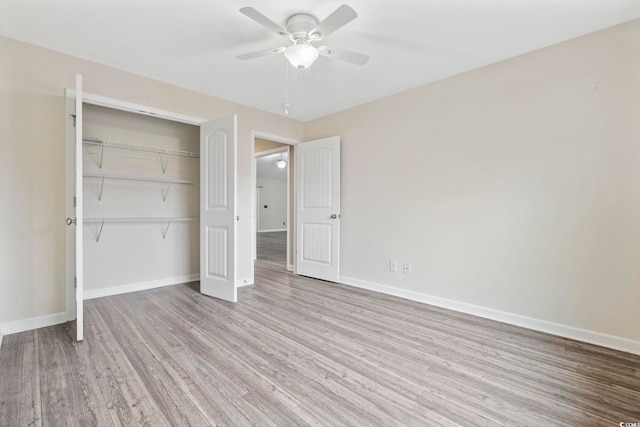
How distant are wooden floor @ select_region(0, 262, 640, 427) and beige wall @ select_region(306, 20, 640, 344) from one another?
44 cm

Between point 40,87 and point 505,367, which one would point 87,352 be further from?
point 505,367

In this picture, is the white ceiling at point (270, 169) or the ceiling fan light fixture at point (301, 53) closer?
the ceiling fan light fixture at point (301, 53)

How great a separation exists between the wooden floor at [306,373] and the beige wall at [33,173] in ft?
1.23

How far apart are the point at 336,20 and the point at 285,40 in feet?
2.68

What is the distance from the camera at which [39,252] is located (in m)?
2.57

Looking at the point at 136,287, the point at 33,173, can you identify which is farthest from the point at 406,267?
the point at 33,173

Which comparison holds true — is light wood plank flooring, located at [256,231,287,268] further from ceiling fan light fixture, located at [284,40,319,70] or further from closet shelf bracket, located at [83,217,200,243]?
ceiling fan light fixture, located at [284,40,319,70]

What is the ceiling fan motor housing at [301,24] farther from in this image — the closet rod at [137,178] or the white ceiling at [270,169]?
the white ceiling at [270,169]

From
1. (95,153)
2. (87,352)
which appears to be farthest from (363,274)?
(95,153)

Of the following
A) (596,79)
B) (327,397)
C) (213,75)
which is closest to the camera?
(327,397)

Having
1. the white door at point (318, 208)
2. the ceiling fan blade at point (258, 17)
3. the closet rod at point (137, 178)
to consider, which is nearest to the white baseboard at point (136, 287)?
the closet rod at point (137, 178)

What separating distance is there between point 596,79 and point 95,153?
4.88 meters

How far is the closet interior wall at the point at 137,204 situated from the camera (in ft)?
10.7

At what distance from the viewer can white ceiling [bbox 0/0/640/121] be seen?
79.4 inches
